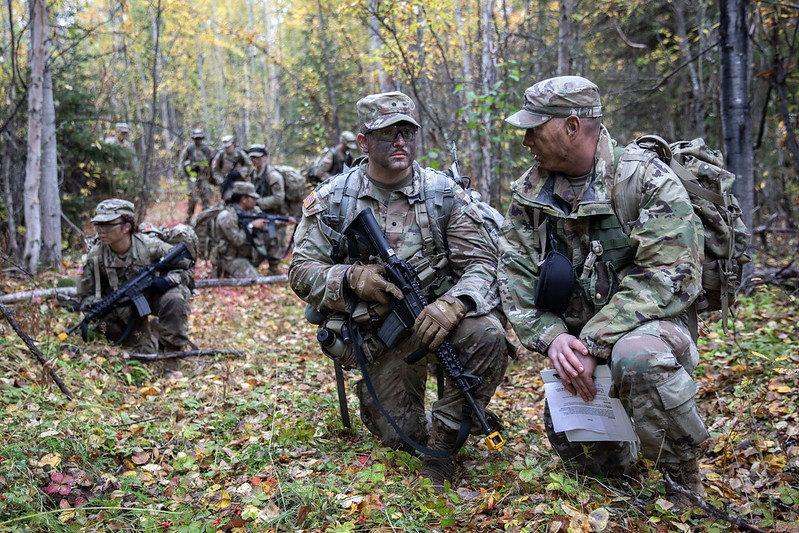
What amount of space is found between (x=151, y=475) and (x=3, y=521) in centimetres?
82

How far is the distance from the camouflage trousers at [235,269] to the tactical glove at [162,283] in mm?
3791

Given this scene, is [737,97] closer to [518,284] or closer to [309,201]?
[518,284]

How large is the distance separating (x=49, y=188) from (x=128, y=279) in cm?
303

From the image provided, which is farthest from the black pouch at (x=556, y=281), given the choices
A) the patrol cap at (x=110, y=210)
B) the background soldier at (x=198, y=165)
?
the background soldier at (x=198, y=165)

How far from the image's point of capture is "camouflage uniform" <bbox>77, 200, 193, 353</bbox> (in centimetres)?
589

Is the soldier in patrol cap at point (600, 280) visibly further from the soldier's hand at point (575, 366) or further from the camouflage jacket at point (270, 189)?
the camouflage jacket at point (270, 189)

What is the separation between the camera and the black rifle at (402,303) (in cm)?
335

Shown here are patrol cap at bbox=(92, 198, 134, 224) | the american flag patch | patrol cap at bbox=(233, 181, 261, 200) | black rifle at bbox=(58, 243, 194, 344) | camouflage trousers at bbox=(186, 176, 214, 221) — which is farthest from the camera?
camouflage trousers at bbox=(186, 176, 214, 221)

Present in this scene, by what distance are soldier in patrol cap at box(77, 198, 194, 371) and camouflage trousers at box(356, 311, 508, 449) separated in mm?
2733

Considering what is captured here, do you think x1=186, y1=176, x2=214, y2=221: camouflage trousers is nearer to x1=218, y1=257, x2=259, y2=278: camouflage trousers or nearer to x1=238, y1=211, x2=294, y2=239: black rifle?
x1=238, y1=211, x2=294, y2=239: black rifle

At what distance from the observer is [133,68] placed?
79.7 ft

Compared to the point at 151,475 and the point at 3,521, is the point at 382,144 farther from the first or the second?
the point at 3,521

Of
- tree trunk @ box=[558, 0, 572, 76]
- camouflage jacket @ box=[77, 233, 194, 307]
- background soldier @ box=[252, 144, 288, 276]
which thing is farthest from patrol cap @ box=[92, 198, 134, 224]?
background soldier @ box=[252, 144, 288, 276]

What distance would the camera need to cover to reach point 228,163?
12016 mm
